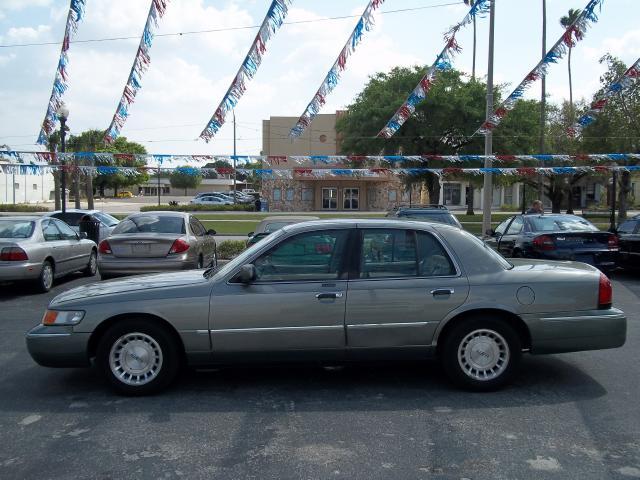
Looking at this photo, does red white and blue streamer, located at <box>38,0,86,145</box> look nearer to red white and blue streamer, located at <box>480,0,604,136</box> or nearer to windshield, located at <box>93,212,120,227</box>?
windshield, located at <box>93,212,120,227</box>

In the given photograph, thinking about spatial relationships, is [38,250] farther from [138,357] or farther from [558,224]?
[558,224]

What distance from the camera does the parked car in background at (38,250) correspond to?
10.4 m

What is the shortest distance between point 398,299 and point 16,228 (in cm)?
830

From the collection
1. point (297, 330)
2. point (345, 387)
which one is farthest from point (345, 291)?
point (345, 387)

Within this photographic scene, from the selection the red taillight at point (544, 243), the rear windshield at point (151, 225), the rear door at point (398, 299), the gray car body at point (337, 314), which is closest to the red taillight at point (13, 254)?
the rear windshield at point (151, 225)

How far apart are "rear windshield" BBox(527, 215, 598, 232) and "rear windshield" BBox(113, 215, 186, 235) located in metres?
7.15

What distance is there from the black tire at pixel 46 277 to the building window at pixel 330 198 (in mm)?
43262

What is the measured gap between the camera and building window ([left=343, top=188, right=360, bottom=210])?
179 ft

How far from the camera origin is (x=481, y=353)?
5.45 metres

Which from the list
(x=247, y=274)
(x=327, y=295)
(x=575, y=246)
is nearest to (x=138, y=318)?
(x=247, y=274)

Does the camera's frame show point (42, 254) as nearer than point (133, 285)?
No

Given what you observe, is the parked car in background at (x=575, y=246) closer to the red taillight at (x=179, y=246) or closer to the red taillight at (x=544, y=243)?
the red taillight at (x=544, y=243)

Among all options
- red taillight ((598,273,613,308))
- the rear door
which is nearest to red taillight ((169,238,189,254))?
the rear door

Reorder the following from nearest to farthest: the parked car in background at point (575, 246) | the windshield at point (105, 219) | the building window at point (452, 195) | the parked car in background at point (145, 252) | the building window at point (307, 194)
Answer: the parked car in background at point (145, 252) → the parked car in background at point (575, 246) → the windshield at point (105, 219) → the building window at point (307, 194) → the building window at point (452, 195)
